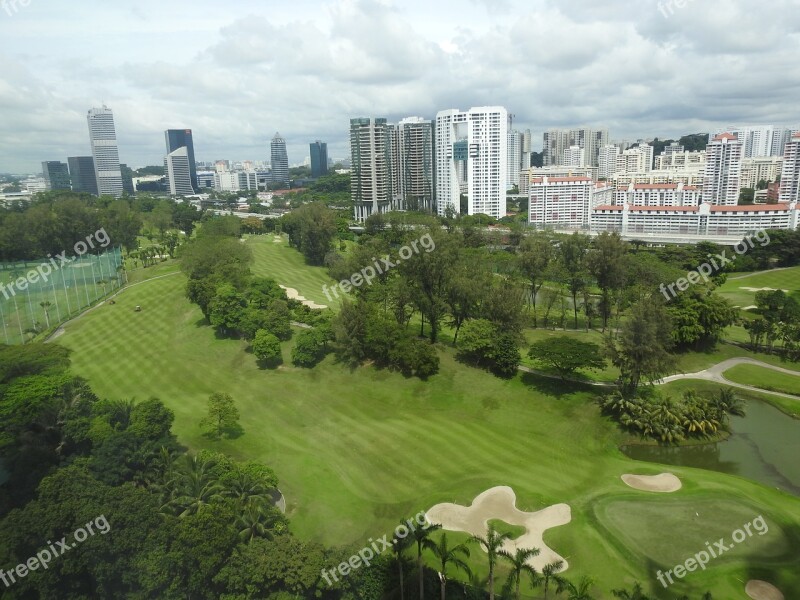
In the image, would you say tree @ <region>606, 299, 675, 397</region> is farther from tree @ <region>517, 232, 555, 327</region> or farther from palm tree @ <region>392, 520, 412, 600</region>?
palm tree @ <region>392, 520, 412, 600</region>

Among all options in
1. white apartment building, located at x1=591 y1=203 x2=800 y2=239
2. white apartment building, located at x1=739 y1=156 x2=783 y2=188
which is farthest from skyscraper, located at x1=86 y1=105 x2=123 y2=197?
white apartment building, located at x1=739 y1=156 x2=783 y2=188

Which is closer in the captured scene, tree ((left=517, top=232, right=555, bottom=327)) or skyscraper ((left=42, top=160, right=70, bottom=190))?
tree ((left=517, top=232, right=555, bottom=327))

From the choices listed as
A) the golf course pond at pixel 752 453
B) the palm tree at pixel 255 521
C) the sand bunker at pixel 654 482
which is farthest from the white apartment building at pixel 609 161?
the palm tree at pixel 255 521

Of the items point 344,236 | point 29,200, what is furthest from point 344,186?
point 29,200

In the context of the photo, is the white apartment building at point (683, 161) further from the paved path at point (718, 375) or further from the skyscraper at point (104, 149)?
the skyscraper at point (104, 149)

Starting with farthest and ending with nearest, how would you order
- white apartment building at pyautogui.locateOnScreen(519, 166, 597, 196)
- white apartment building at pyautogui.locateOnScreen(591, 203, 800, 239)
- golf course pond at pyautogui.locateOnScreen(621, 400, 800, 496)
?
white apartment building at pyautogui.locateOnScreen(519, 166, 597, 196)
white apartment building at pyautogui.locateOnScreen(591, 203, 800, 239)
golf course pond at pyautogui.locateOnScreen(621, 400, 800, 496)

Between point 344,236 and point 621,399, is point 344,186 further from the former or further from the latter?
point 621,399

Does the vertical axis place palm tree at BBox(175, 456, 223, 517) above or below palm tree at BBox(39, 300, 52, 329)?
below
